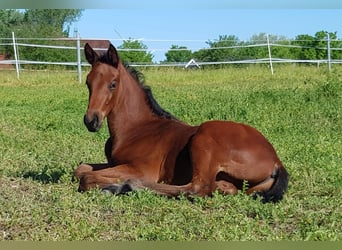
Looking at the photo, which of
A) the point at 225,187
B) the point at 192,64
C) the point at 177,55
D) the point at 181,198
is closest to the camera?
the point at 181,198

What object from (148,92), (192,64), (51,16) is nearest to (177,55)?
(192,64)

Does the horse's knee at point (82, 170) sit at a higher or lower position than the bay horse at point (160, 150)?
lower

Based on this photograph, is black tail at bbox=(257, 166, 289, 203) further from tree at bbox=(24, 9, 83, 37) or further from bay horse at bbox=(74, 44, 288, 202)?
tree at bbox=(24, 9, 83, 37)

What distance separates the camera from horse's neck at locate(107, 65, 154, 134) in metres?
4.74

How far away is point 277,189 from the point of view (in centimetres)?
402

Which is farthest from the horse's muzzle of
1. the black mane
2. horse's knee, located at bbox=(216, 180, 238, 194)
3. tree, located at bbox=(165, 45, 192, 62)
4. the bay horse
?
tree, located at bbox=(165, 45, 192, 62)

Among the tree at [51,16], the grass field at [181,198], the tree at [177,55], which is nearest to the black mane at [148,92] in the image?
the grass field at [181,198]

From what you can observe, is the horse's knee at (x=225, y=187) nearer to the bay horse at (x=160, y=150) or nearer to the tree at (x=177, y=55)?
the bay horse at (x=160, y=150)

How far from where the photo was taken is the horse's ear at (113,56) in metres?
4.45

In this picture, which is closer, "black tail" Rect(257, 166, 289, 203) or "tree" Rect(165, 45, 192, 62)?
"black tail" Rect(257, 166, 289, 203)

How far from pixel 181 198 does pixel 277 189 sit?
2.26ft

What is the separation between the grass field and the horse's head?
593 millimetres

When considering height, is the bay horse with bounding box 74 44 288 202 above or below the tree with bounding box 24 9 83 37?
below

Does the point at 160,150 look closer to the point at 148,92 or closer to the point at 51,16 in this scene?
the point at 148,92
